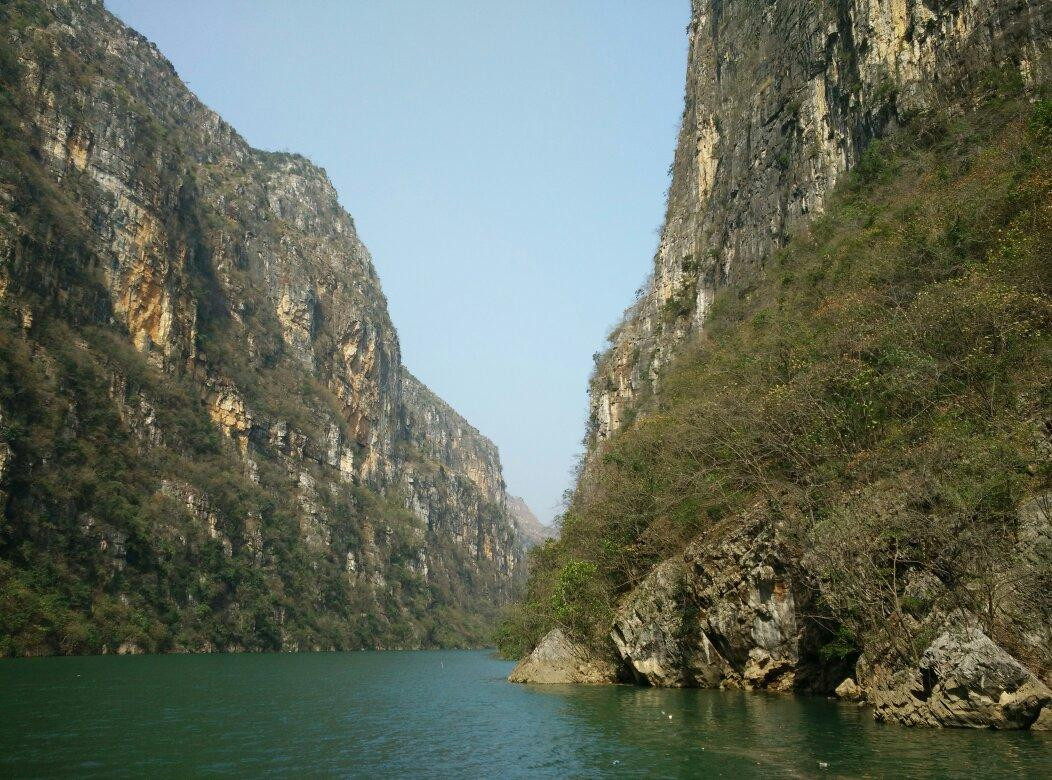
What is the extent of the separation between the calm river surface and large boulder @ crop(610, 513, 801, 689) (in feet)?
4.67

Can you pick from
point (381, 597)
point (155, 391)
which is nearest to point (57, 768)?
point (155, 391)

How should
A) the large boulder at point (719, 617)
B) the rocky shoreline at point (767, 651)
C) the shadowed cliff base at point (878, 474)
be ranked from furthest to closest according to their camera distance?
the large boulder at point (719, 617), the shadowed cliff base at point (878, 474), the rocky shoreline at point (767, 651)

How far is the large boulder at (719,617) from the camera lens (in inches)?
1032

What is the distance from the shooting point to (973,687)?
53.9ft

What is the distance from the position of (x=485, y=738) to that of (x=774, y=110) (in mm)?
46800

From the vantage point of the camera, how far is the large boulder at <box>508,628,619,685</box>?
37.3 meters

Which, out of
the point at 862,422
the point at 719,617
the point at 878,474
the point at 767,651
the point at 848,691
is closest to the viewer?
the point at 878,474

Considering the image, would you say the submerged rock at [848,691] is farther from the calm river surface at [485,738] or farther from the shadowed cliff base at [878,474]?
the calm river surface at [485,738]

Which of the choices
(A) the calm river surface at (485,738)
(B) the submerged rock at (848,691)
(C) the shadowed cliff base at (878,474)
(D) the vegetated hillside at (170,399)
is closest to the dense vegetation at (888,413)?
(C) the shadowed cliff base at (878,474)

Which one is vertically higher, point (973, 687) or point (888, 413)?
point (888, 413)

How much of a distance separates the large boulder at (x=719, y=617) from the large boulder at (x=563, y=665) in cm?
409

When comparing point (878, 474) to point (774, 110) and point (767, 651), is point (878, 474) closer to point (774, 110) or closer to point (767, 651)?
point (767, 651)

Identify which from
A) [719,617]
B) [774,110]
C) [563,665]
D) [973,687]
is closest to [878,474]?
[973,687]

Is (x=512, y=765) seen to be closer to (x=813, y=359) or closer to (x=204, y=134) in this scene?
(x=813, y=359)
